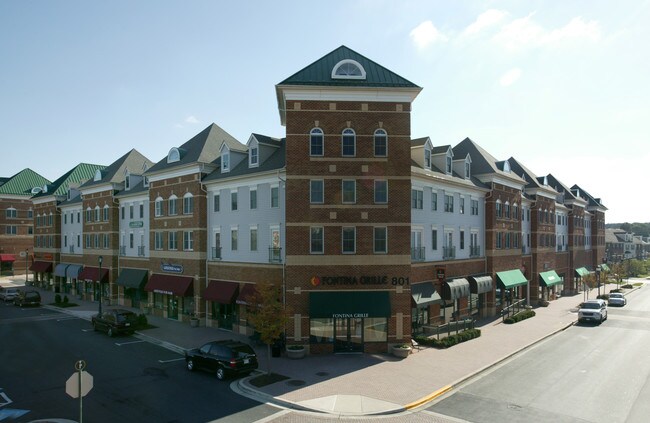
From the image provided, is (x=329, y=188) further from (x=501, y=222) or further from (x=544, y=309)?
(x=544, y=309)

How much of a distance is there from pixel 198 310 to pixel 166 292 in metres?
3.61

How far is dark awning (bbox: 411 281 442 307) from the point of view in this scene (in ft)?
94.5

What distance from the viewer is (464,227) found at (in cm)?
3672

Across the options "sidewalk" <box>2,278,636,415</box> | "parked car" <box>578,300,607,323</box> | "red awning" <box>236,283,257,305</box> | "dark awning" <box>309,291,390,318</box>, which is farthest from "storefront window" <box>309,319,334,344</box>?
"parked car" <box>578,300,607,323</box>

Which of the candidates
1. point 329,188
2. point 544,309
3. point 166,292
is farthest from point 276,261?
→ point 544,309

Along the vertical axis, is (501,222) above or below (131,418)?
above

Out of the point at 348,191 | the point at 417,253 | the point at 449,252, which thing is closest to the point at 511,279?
the point at 449,252

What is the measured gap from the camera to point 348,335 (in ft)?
83.7

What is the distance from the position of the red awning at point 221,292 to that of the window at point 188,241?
3945 millimetres

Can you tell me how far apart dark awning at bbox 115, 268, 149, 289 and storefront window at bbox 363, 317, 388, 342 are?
2315 centimetres

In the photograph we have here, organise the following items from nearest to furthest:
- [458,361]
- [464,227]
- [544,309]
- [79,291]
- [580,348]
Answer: [458,361]
[580,348]
[464,227]
[544,309]
[79,291]

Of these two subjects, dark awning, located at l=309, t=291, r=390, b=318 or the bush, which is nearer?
dark awning, located at l=309, t=291, r=390, b=318

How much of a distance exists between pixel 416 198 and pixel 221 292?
49.4 feet

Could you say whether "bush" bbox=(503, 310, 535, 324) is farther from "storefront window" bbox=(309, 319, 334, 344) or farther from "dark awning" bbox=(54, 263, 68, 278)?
"dark awning" bbox=(54, 263, 68, 278)
